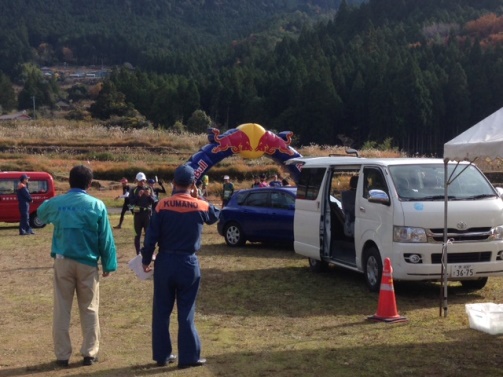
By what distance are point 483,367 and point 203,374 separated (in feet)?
8.60

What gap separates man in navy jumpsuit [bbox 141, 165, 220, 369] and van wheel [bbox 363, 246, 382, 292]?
15.2 ft

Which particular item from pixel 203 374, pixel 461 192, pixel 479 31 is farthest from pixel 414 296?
pixel 479 31

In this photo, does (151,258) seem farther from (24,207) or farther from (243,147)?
(24,207)

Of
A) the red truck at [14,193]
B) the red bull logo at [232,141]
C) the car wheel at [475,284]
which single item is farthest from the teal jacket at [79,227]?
the red truck at [14,193]

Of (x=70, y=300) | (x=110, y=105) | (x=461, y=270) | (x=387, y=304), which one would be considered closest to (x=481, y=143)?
(x=387, y=304)

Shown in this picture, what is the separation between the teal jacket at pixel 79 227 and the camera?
7492 millimetres

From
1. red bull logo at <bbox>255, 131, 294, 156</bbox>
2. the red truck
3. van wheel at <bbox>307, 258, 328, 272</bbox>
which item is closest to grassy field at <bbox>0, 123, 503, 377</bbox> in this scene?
van wheel at <bbox>307, 258, 328, 272</bbox>

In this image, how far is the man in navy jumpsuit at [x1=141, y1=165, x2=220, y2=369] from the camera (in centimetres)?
729

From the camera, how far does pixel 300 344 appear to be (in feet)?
28.4

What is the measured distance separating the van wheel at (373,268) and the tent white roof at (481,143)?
2.88 m

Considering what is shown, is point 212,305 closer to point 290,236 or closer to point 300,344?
point 300,344

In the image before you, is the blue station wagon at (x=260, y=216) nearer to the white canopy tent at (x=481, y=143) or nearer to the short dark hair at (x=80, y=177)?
the white canopy tent at (x=481, y=143)

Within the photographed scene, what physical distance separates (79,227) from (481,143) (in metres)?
4.08

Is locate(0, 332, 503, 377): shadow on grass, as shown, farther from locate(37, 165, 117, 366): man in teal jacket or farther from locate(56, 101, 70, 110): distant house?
locate(56, 101, 70, 110): distant house
